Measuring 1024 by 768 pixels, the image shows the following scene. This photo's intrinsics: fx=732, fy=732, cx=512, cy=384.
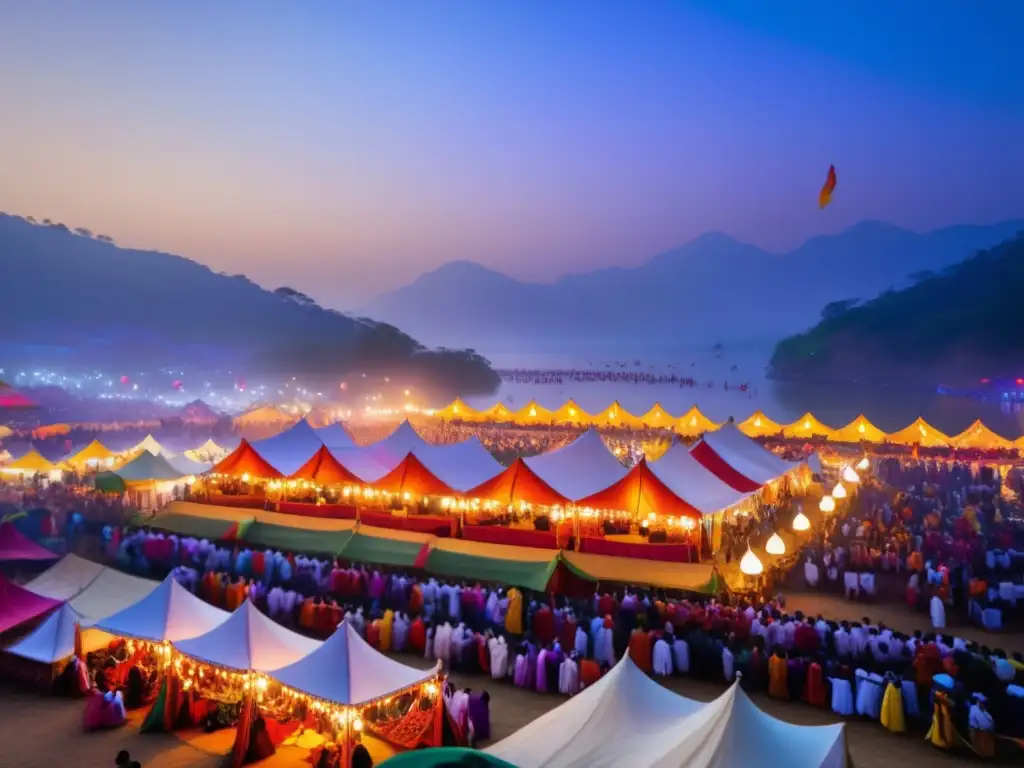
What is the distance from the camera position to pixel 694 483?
607 inches

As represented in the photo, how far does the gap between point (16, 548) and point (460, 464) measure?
8948mm

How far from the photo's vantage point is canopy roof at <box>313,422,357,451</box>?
20875 millimetres

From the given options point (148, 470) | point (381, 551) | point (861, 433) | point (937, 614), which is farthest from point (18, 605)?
point (861, 433)

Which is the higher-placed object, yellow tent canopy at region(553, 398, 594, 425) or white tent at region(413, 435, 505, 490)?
yellow tent canopy at region(553, 398, 594, 425)

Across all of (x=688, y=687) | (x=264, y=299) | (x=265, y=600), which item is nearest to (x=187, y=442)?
(x=265, y=600)

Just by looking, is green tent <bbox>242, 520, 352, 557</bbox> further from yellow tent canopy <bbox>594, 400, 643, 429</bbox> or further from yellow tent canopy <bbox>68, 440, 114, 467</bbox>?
yellow tent canopy <bbox>594, 400, 643, 429</bbox>

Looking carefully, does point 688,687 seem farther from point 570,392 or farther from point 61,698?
point 570,392

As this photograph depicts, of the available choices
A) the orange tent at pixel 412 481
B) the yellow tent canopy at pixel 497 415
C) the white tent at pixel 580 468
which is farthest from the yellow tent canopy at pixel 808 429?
the orange tent at pixel 412 481

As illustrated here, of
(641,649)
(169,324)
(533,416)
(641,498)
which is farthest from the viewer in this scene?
(169,324)

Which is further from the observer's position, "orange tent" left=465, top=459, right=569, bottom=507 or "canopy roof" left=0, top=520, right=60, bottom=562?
"orange tent" left=465, top=459, right=569, bottom=507

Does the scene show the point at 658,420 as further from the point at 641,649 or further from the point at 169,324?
the point at 169,324

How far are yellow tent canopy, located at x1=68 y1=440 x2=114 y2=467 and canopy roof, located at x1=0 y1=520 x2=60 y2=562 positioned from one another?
31.2ft

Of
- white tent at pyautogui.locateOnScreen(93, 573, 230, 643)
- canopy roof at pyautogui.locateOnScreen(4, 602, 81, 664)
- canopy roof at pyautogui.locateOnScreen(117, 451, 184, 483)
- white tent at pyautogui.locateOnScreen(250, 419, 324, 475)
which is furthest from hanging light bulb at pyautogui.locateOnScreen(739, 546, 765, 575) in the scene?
canopy roof at pyautogui.locateOnScreen(117, 451, 184, 483)

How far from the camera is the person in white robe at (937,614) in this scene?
39.6 feet
